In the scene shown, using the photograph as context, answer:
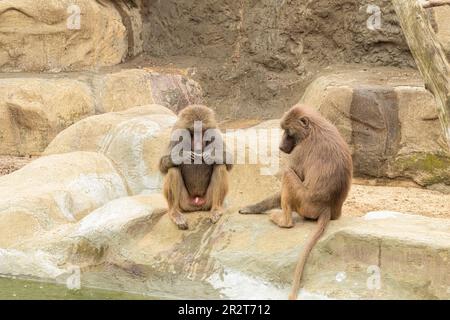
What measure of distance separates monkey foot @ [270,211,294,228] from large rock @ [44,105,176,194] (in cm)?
224

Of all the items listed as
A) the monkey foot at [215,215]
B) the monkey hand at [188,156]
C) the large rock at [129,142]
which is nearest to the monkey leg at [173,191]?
the monkey hand at [188,156]

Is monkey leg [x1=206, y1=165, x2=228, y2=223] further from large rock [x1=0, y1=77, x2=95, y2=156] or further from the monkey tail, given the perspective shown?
large rock [x1=0, y1=77, x2=95, y2=156]

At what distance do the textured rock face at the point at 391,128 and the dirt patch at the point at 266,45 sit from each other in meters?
1.65

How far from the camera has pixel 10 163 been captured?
10.3 m

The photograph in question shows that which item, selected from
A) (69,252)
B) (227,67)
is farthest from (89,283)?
(227,67)

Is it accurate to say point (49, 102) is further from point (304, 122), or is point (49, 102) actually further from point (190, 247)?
point (304, 122)

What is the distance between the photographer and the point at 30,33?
11500mm

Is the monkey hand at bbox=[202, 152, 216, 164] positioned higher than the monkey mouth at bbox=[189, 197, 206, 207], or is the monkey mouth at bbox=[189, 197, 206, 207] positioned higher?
the monkey hand at bbox=[202, 152, 216, 164]

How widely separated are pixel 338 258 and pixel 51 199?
8.73 ft

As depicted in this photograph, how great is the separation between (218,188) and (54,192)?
4.97 feet

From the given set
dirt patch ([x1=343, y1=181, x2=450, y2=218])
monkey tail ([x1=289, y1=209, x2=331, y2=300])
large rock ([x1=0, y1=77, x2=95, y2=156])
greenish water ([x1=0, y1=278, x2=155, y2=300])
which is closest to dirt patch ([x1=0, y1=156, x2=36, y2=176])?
large rock ([x1=0, y1=77, x2=95, y2=156])

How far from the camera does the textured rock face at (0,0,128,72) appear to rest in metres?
11.4

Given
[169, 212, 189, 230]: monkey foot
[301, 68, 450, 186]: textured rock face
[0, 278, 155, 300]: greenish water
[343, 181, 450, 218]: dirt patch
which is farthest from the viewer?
[301, 68, 450, 186]: textured rock face

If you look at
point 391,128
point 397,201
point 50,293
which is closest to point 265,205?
point 50,293
